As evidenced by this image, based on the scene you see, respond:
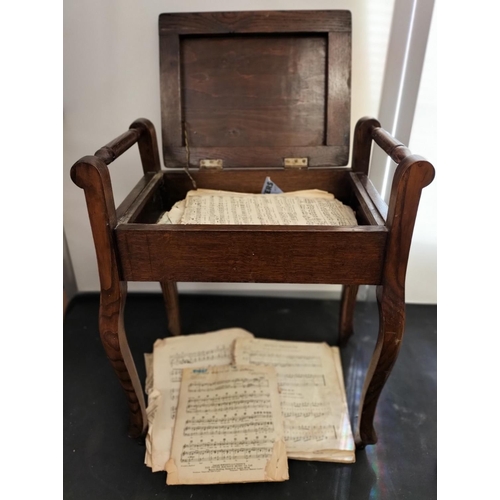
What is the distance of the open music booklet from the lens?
3.00 ft

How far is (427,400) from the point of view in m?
1.08

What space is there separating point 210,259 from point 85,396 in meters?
0.60

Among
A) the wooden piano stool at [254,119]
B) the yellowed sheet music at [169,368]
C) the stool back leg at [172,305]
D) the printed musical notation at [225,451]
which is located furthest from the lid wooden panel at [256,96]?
the printed musical notation at [225,451]

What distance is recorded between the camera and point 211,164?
1.03 meters

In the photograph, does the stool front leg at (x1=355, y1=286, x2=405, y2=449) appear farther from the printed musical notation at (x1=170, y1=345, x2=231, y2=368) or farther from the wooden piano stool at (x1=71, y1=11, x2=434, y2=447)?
the printed musical notation at (x1=170, y1=345, x2=231, y2=368)

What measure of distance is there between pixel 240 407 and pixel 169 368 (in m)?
0.23

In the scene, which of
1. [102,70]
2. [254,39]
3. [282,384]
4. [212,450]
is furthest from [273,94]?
[212,450]

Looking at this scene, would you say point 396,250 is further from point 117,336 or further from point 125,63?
point 125,63

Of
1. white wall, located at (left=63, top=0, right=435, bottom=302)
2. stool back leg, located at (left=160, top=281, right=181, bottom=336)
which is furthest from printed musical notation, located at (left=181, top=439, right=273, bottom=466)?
white wall, located at (left=63, top=0, right=435, bottom=302)

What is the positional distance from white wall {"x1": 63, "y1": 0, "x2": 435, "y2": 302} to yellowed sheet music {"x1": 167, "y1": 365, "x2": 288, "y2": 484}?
60cm

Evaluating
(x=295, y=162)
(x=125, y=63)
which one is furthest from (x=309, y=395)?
(x=125, y=63)

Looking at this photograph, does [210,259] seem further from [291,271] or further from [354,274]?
[354,274]

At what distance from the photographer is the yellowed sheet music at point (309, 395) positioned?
3.10ft

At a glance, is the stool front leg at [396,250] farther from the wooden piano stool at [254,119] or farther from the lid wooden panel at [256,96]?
the lid wooden panel at [256,96]
